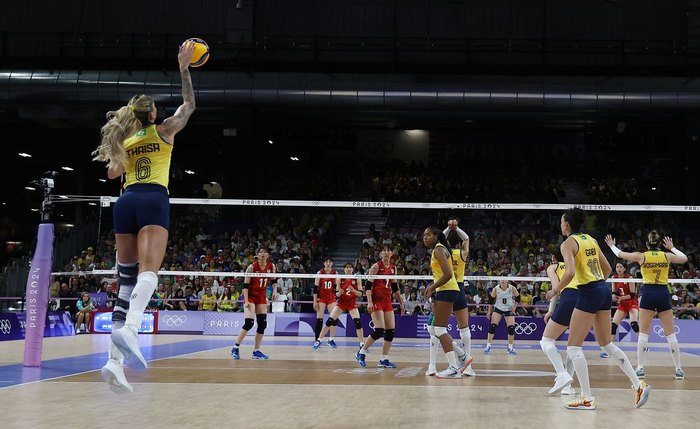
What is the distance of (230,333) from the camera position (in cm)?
2223

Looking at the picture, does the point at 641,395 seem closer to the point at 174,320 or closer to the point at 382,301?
the point at 382,301

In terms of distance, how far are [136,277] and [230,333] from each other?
1730cm

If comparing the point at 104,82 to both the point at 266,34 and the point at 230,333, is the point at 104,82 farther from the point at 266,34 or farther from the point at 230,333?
the point at 230,333

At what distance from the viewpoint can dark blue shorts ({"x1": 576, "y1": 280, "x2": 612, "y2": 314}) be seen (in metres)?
7.79

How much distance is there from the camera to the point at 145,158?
513 centimetres

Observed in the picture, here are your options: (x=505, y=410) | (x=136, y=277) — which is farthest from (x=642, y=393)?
(x=136, y=277)

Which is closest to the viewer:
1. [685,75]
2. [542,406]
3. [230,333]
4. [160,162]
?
[160,162]

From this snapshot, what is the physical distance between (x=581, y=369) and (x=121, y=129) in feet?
16.7

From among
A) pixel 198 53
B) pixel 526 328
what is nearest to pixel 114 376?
pixel 198 53

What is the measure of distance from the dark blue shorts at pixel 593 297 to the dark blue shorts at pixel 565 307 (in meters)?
0.67

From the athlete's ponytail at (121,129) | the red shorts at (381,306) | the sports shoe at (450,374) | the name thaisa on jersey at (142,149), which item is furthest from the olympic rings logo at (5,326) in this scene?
the name thaisa on jersey at (142,149)

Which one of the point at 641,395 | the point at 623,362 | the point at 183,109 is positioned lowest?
the point at 641,395

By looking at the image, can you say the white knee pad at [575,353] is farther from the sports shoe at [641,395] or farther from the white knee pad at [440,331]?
the white knee pad at [440,331]

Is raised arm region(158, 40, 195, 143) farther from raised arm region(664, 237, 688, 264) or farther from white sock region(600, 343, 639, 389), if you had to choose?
raised arm region(664, 237, 688, 264)
